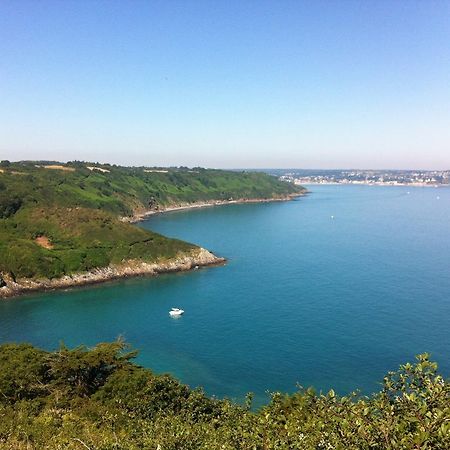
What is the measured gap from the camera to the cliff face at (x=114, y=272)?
89.8 m

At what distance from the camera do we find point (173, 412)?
3036 centimetres

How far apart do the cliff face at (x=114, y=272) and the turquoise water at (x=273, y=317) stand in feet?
13.5

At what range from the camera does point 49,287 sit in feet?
304

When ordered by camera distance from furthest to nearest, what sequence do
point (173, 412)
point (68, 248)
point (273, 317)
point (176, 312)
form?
point (68, 248), point (176, 312), point (273, 317), point (173, 412)

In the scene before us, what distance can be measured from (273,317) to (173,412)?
45001mm

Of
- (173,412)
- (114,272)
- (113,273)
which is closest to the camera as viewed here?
(173,412)

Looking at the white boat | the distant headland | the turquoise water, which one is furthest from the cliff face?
the white boat

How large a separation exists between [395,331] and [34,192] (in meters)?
121

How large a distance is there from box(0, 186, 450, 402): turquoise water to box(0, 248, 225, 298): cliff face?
13.5 ft

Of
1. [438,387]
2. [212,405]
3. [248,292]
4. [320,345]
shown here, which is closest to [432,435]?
[438,387]

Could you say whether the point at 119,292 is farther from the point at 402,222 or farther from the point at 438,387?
the point at 402,222

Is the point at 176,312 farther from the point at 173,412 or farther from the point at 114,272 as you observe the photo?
the point at 173,412

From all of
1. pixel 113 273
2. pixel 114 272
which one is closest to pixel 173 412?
pixel 113 273

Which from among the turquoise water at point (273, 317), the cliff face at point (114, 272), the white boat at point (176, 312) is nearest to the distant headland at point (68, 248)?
the cliff face at point (114, 272)
